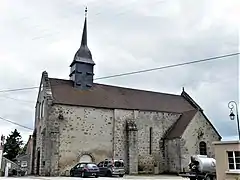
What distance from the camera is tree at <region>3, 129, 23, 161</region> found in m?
55.9

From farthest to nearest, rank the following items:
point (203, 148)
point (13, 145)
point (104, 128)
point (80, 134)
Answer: point (13, 145) → point (203, 148) → point (104, 128) → point (80, 134)

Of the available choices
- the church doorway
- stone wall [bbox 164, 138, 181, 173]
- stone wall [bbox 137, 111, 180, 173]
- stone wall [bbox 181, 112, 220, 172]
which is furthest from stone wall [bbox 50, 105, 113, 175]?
stone wall [bbox 181, 112, 220, 172]

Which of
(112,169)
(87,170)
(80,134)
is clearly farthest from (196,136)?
(87,170)

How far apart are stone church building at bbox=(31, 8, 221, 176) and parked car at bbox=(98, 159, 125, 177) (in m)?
3.66

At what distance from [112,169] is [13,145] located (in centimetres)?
3763

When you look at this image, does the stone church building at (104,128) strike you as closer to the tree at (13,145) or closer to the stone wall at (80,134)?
the stone wall at (80,134)

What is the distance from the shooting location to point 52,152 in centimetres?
2834

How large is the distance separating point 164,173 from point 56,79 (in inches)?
598

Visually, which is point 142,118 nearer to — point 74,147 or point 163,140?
point 163,140

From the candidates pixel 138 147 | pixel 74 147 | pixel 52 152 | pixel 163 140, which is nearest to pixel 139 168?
pixel 138 147

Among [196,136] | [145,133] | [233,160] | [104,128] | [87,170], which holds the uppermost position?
[104,128]

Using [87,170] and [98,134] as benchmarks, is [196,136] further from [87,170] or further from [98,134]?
[87,170]

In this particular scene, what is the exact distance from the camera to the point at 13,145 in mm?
57938

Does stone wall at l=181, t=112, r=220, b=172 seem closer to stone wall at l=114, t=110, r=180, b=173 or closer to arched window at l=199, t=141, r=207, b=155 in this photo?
arched window at l=199, t=141, r=207, b=155
